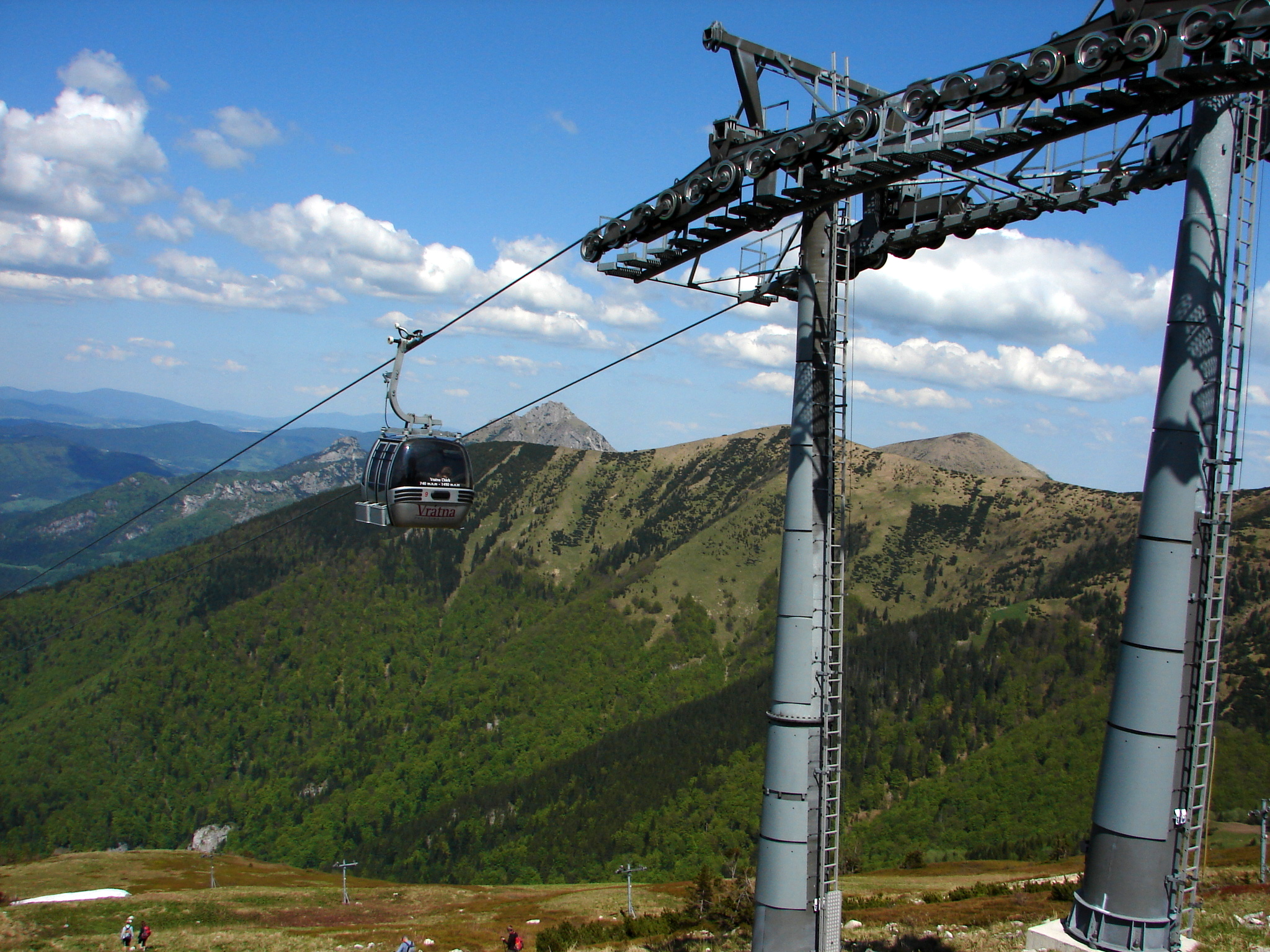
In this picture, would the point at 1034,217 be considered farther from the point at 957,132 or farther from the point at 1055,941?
the point at 1055,941

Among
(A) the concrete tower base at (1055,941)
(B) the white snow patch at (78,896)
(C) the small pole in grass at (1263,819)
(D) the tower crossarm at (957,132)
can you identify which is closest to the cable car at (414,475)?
(D) the tower crossarm at (957,132)

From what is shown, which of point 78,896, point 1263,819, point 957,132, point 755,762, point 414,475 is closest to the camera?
point 957,132

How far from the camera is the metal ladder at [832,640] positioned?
1577 centimetres

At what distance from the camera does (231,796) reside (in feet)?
632

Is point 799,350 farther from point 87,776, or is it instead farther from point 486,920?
point 87,776

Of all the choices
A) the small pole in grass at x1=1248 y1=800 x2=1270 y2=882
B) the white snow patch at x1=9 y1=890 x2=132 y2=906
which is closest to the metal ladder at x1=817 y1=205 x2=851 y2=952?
the small pole in grass at x1=1248 y1=800 x2=1270 y2=882

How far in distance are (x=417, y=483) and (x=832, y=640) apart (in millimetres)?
11604

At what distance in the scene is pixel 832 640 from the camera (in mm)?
16453

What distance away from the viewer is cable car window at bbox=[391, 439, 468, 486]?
23.0 meters

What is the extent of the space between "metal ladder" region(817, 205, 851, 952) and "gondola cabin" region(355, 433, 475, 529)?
33.8ft

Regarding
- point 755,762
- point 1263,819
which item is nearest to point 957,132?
point 1263,819

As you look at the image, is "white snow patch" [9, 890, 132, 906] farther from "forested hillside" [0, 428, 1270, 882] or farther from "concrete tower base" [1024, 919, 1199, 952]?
"concrete tower base" [1024, 919, 1199, 952]

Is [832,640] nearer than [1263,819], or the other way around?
[832,640]

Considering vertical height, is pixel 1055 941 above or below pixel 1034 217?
below
